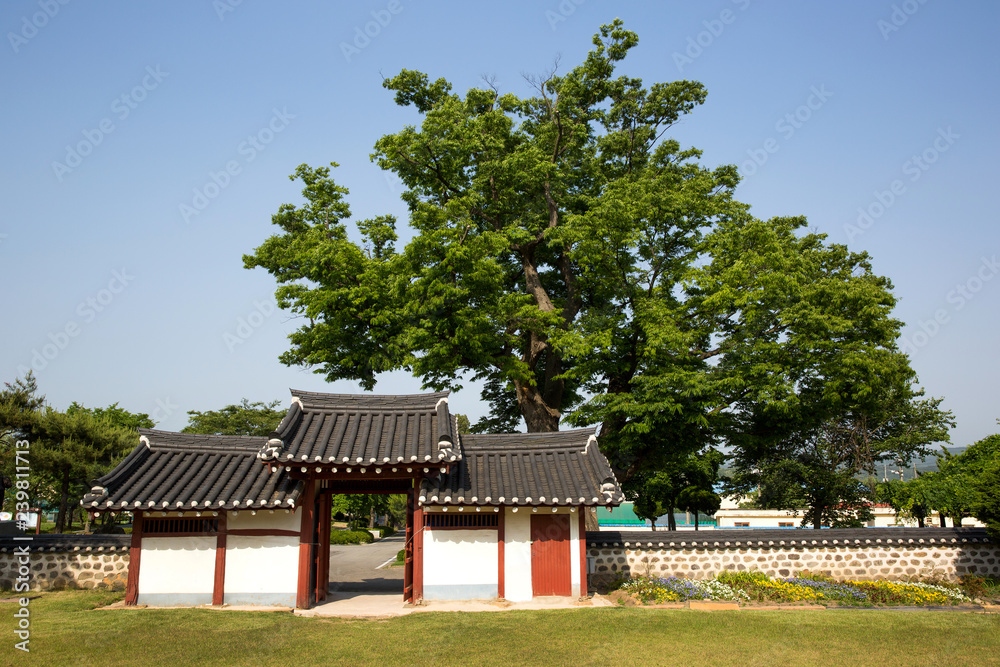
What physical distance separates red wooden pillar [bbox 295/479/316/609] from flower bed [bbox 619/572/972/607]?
7681 millimetres

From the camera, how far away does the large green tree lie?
820 inches

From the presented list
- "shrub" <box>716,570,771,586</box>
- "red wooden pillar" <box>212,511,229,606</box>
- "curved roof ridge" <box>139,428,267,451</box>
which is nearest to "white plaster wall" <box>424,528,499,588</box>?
"red wooden pillar" <box>212,511,229,606</box>

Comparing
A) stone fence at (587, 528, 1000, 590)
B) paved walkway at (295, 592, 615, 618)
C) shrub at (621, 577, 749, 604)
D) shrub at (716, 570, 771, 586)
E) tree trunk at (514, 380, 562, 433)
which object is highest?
tree trunk at (514, 380, 562, 433)

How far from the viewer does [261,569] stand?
14883 mm

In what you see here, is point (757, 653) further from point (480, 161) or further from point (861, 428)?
point (861, 428)

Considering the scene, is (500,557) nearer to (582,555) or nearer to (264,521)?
(582,555)

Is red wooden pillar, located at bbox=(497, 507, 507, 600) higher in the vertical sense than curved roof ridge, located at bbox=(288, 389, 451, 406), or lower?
lower

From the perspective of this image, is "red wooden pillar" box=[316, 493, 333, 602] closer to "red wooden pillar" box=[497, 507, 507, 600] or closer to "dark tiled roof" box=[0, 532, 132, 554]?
"red wooden pillar" box=[497, 507, 507, 600]

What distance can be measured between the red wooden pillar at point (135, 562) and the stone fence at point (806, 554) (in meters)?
10.8

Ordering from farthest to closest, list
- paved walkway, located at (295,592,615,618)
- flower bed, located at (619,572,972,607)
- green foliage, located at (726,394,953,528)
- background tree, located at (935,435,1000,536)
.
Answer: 1. green foliage, located at (726,394,953,528)
2. background tree, located at (935,435,1000,536)
3. flower bed, located at (619,572,972,607)
4. paved walkway, located at (295,592,615,618)

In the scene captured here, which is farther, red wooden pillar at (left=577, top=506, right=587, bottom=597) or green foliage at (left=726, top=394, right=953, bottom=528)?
green foliage at (left=726, top=394, right=953, bottom=528)

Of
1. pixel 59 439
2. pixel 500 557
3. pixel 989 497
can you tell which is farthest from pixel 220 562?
pixel 59 439

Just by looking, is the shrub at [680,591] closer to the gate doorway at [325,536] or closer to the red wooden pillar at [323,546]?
the gate doorway at [325,536]

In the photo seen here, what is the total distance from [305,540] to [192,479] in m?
3.16
